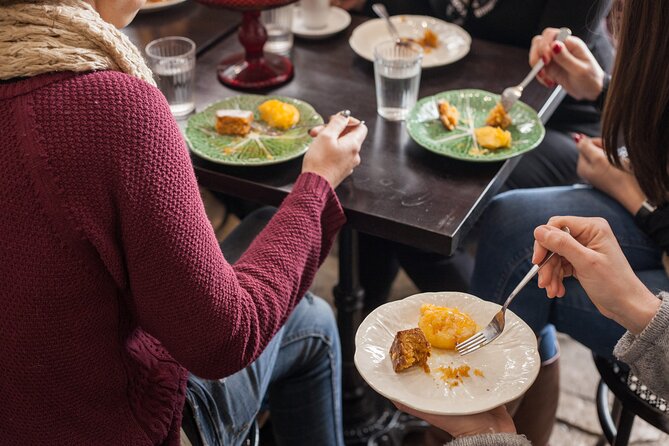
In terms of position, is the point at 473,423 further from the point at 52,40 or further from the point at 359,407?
the point at 359,407

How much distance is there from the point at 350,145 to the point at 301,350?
0.37 meters

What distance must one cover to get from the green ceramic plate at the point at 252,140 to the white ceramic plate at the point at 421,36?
1.08 ft

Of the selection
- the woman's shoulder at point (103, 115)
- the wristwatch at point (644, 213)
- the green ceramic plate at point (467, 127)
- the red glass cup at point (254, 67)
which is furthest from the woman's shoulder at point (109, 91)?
the wristwatch at point (644, 213)

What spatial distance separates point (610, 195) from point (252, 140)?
66cm

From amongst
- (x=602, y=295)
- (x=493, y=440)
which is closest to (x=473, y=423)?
(x=493, y=440)

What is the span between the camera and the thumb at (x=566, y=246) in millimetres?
883

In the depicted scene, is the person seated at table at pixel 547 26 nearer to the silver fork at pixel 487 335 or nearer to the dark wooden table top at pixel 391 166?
the dark wooden table top at pixel 391 166

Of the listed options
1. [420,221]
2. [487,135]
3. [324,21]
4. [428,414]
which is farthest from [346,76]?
[428,414]

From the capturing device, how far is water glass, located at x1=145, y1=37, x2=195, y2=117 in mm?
1467

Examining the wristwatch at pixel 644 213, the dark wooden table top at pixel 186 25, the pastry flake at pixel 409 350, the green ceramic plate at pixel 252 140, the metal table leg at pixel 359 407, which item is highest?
the pastry flake at pixel 409 350

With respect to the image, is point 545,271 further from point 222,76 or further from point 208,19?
point 208,19

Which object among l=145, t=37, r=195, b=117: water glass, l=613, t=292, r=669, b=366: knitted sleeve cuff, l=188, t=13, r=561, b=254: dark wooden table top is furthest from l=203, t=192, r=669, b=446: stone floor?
l=613, t=292, r=669, b=366: knitted sleeve cuff

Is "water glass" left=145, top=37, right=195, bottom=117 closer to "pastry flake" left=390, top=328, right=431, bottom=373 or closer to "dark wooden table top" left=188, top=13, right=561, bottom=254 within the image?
"dark wooden table top" left=188, top=13, right=561, bottom=254

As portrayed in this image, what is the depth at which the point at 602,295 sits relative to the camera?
906 millimetres
